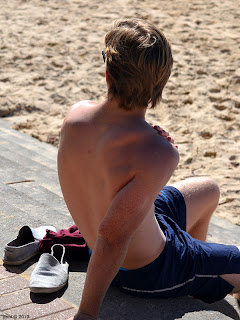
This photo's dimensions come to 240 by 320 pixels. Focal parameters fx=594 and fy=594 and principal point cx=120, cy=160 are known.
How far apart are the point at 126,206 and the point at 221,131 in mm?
4369

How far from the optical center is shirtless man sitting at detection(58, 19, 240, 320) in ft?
6.32

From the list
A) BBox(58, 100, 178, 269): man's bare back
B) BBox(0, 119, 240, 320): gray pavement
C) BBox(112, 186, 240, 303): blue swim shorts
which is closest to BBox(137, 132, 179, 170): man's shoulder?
BBox(58, 100, 178, 269): man's bare back

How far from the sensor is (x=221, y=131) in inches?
241

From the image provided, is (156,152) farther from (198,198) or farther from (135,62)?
(198,198)

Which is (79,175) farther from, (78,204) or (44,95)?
(44,95)

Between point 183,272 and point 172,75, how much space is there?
5.16m

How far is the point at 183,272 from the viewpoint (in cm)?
230

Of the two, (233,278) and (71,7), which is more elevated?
(233,278)

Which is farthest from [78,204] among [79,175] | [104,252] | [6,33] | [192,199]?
[6,33]

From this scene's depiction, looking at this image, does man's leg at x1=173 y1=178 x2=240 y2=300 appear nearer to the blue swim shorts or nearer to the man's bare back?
the blue swim shorts

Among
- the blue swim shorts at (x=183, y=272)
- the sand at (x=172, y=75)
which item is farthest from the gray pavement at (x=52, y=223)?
the sand at (x=172, y=75)

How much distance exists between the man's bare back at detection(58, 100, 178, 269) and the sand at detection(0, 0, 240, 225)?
2426 mm

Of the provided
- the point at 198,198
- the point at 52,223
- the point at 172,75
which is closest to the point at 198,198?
the point at 198,198

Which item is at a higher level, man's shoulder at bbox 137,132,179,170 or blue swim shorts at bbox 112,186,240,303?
man's shoulder at bbox 137,132,179,170
